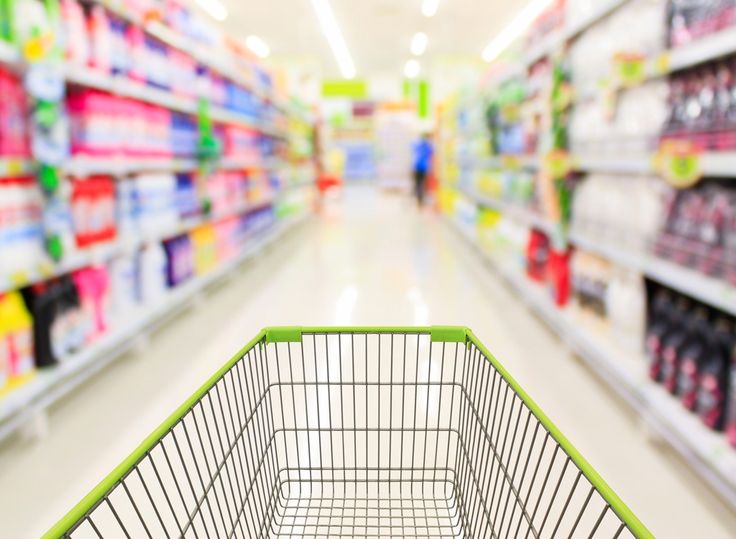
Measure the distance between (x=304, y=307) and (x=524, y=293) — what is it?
160 cm

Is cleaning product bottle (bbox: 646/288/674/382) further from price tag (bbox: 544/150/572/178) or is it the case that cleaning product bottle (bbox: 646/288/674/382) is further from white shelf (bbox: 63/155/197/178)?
white shelf (bbox: 63/155/197/178)

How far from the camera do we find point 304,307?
407 centimetres

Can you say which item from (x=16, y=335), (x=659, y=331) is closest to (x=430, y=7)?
(x=659, y=331)

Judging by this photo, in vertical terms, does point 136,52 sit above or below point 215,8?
below

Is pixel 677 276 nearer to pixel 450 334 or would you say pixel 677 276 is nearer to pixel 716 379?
pixel 716 379

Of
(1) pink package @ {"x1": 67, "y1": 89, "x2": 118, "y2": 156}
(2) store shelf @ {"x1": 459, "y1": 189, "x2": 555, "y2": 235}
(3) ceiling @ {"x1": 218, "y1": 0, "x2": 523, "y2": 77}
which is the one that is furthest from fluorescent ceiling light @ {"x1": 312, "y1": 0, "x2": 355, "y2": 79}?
(1) pink package @ {"x1": 67, "y1": 89, "x2": 118, "y2": 156}

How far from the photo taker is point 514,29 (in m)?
11.6

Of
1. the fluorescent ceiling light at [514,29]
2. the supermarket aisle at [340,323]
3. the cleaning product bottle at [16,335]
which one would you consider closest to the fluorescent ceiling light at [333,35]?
the fluorescent ceiling light at [514,29]

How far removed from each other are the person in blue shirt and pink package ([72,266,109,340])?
9.53m

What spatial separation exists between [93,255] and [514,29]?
1104 cm

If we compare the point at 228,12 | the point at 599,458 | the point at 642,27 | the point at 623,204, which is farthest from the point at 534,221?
the point at 228,12

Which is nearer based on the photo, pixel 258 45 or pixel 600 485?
pixel 600 485

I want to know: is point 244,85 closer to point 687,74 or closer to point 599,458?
point 687,74

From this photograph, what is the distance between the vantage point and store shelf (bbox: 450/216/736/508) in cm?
174
